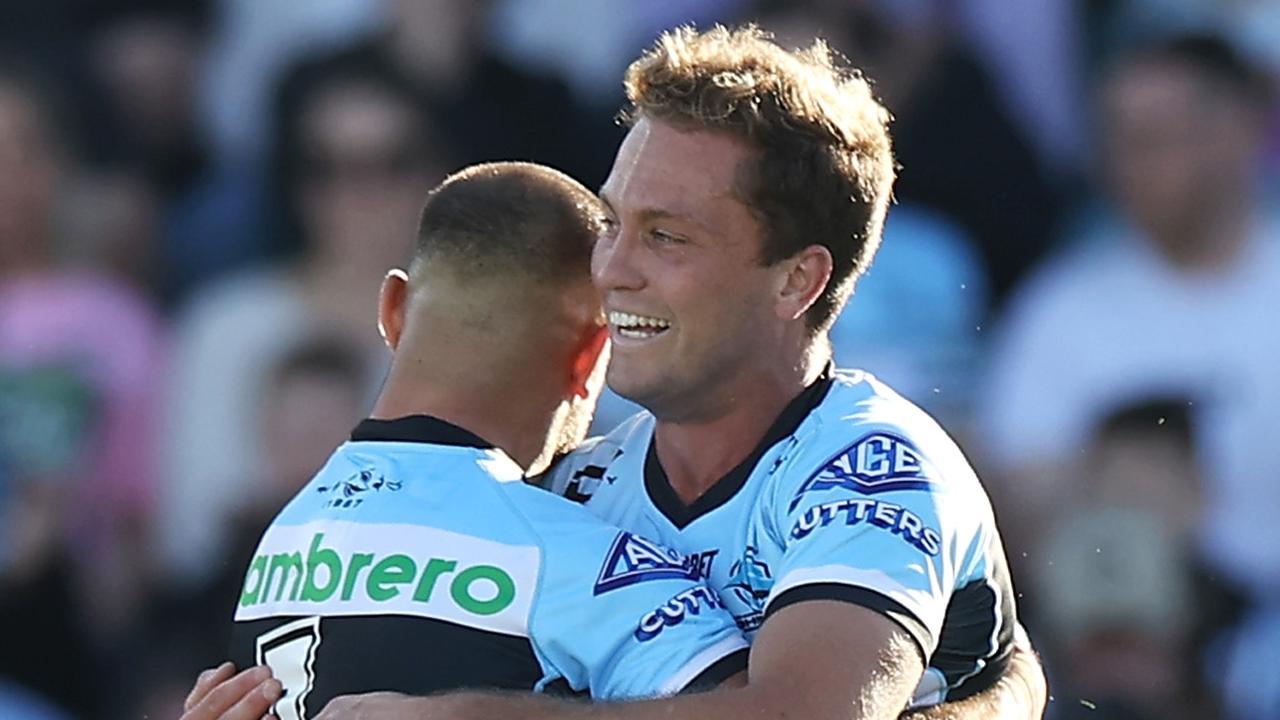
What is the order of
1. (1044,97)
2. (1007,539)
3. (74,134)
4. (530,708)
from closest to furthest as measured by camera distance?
(530,708) → (1007,539) → (1044,97) → (74,134)

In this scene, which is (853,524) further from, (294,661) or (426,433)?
(294,661)

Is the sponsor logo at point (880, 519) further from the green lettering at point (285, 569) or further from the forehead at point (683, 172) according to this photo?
the green lettering at point (285, 569)

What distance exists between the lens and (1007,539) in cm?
798

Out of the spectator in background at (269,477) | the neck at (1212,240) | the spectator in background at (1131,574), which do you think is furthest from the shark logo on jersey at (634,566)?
the spectator in background at (269,477)

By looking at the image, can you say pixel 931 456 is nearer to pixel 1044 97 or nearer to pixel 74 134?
pixel 1044 97

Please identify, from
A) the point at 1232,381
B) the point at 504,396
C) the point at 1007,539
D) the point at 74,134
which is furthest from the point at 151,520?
the point at 504,396

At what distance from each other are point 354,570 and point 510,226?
2.09 feet

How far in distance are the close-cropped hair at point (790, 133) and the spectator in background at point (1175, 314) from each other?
4.10 m

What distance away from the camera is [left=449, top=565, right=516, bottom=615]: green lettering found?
3.72 metres

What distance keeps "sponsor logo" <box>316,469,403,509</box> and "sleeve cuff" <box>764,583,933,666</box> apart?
26.0 inches

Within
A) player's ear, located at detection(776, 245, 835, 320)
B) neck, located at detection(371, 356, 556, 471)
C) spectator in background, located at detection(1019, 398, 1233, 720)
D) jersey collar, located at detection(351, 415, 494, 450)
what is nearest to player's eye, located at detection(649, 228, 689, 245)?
player's ear, located at detection(776, 245, 835, 320)

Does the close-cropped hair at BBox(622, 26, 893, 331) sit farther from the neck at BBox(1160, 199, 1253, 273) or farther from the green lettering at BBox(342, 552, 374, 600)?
the neck at BBox(1160, 199, 1253, 273)

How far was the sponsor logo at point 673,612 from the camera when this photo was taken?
367 centimetres

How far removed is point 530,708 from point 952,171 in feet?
16.7
